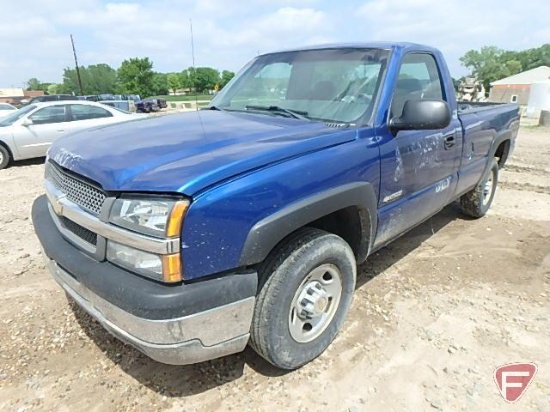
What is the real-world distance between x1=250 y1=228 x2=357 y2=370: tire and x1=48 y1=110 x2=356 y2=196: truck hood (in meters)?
0.52

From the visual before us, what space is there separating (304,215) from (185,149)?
0.70 meters

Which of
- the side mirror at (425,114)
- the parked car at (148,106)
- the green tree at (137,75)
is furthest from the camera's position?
the green tree at (137,75)

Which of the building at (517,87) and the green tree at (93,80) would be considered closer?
the building at (517,87)

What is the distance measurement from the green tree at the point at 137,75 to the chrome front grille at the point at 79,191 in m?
68.1

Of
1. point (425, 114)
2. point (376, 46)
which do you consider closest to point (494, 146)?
point (376, 46)

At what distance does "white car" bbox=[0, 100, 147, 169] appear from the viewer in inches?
328

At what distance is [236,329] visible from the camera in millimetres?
1882

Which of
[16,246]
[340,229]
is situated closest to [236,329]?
[340,229]

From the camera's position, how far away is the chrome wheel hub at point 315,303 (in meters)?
2.25

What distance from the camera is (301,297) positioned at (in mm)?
2252

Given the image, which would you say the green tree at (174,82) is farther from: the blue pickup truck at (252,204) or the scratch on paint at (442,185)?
the blue pickup truck at (252,204)

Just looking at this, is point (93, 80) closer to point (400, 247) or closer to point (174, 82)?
point (174, 82)

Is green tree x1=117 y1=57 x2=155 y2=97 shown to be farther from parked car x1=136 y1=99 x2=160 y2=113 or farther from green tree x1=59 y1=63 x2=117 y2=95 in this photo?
parked car x1=136 y1=99 x2=160 y2=113

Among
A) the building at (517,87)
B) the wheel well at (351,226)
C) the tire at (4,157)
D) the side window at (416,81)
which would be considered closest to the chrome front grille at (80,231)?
the wheel well at (351,226)
